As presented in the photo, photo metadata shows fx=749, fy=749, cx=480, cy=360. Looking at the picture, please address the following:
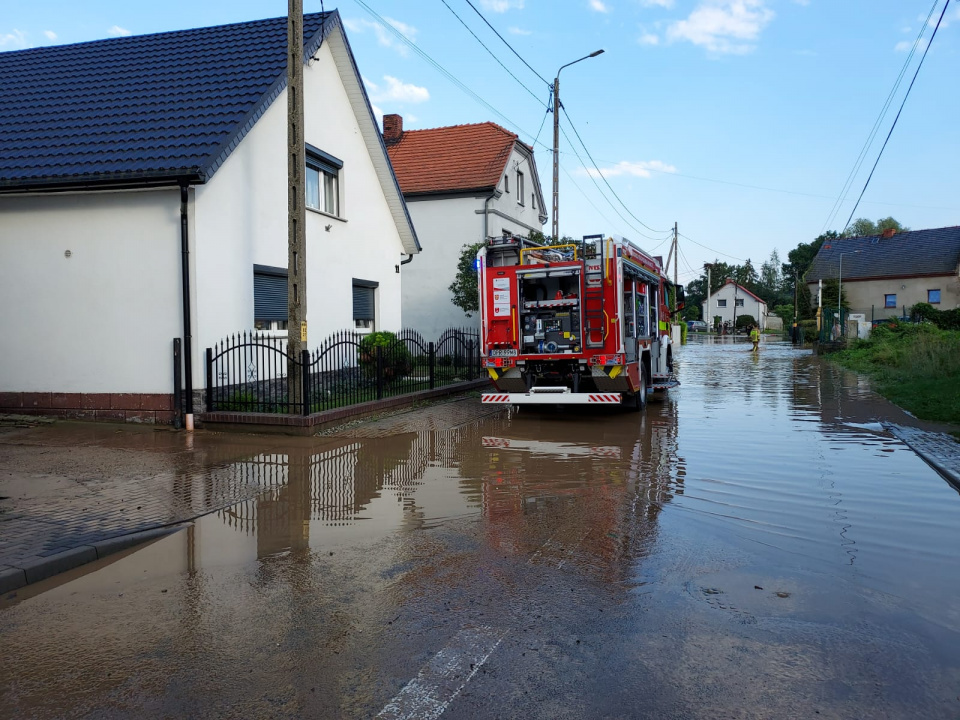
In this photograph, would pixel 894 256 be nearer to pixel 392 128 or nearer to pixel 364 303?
pixel 392 128

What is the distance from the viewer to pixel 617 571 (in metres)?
4.90

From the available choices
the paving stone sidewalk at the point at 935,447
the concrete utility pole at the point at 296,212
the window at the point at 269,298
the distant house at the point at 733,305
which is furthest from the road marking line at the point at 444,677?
the distant house at the point at 733,305

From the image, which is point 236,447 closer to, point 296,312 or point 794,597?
point 296,312

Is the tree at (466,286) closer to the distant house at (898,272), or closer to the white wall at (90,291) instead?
the white wall at (90,291)

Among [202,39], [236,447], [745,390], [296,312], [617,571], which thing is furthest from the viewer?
[745,390]

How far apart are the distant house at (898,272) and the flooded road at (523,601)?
53742 mm

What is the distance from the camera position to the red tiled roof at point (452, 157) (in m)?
26.2

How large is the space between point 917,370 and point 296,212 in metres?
15.2

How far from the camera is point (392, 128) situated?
29.8 metres

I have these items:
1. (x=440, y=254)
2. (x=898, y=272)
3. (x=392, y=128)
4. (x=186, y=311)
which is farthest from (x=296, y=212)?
(x=898, y=272)

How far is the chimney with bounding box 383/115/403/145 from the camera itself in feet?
97.2

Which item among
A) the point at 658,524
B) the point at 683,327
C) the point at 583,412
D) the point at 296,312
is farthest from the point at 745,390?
the point at 658,524

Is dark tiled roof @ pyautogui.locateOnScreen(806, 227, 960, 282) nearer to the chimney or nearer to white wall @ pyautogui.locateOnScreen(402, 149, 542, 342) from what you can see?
white wall @ pyautogui.locateOnScreen(402, 149, 542, 342)

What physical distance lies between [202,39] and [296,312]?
7765mm
